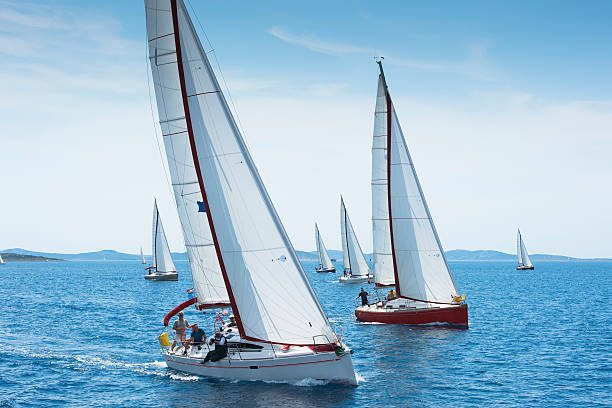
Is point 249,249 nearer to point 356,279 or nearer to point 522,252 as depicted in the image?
point 356,279

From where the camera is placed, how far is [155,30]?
22375mm

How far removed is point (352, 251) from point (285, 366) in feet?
216

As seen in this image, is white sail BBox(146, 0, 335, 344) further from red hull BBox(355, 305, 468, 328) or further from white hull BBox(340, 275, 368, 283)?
white hull BBox(340, 275, 368, 283)

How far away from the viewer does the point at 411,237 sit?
119 ft

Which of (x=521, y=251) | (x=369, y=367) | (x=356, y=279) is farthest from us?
(x=521, y=251)

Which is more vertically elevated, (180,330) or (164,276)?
(180,330)

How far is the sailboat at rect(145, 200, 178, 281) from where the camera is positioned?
93.2 m

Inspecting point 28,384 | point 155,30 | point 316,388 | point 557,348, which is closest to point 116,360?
point 28,384

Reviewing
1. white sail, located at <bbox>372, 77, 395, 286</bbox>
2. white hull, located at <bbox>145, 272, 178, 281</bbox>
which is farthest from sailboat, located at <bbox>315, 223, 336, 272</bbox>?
white sail, located at <bbox>372, 77, 395, 286</bbox>

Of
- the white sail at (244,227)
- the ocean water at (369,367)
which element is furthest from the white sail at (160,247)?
the white sail at (244,227)

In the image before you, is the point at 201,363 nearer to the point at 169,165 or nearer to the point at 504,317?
the point at 169,165

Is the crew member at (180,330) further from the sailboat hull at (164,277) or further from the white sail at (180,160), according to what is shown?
Result: the sailboat hull at (164,277)

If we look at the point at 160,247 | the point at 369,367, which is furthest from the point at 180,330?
the point at 160,247

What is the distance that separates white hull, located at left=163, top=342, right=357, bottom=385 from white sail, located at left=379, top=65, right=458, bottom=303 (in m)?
16.0
